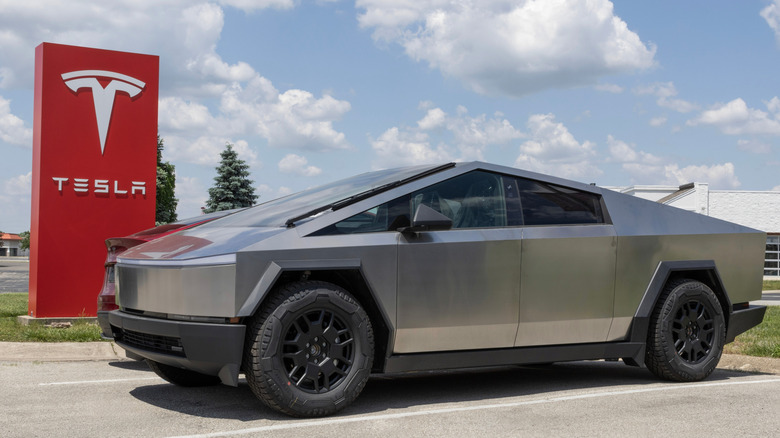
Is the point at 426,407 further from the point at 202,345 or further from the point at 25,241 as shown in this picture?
the point at 25,241

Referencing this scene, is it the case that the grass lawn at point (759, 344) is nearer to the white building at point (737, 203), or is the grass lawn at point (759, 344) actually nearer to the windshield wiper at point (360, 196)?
the windshield wiper at point (360, 196)

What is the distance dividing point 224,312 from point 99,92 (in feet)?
24.9

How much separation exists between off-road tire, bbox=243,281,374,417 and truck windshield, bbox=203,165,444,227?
59 cm

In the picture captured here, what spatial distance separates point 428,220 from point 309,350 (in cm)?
111

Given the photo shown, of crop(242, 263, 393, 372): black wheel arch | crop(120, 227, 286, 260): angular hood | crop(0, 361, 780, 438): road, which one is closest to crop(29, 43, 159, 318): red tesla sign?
crop(0, 361, 780, 438): road

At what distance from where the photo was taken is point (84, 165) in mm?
10938

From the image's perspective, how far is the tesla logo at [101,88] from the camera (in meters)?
10.9

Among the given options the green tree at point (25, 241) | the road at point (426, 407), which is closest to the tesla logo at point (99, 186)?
the road at point (426, 407)

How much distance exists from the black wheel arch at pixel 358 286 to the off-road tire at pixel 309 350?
3.5 inches

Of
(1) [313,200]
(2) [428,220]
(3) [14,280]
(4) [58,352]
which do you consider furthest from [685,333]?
(3) [14,280]

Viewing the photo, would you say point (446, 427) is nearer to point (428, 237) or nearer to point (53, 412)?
point (428, 237)

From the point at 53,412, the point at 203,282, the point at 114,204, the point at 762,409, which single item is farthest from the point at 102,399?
the point at 114,204

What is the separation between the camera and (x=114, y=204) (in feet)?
36.4

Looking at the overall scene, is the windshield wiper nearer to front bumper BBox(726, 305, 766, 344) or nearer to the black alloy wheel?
the black alloy wheel
